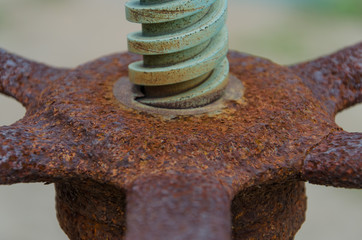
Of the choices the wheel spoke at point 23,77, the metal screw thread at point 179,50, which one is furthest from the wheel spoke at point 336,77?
the wheel spoke at point 23,77

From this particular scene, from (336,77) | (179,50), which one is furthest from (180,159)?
(336,77)

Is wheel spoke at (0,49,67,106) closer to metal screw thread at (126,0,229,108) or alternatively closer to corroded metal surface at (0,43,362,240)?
corroded metal surface at (0,43,362,240)

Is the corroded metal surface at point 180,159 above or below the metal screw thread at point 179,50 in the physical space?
below

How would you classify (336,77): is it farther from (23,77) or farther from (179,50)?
(23,77)

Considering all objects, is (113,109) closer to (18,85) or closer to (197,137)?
(197,137)

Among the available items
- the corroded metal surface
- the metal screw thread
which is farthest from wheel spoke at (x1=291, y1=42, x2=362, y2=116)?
the metal screw thread

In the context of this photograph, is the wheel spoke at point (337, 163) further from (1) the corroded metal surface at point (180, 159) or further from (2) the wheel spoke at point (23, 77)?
(2) the wheel spoke at point (23, 77)

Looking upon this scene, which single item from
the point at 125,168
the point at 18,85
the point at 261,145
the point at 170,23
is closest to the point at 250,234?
the point at 261,145
